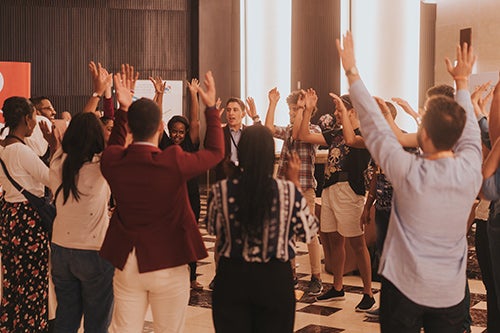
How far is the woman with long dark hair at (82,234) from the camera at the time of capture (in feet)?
12.1

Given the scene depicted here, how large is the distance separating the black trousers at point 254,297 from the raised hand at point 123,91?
Result: 104cm

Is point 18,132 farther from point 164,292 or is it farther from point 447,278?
point 447,278

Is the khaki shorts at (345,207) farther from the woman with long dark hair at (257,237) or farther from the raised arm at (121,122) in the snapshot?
the woman with long dark hair at (257,237)

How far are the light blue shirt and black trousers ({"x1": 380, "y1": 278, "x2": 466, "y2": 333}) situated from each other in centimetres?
3

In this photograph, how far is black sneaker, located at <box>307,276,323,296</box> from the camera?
6.36 meters

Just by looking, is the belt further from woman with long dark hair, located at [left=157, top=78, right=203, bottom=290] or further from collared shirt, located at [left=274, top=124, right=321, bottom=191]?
woman with long dark hair, located at [left=157, top=78, right=203, bottom=290]

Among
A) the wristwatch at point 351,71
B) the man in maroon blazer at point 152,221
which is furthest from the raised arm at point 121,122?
the wristwatch at point 351,71

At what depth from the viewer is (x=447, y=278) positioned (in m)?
2.85

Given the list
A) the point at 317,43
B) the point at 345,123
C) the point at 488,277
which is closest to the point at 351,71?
the point at 345,123

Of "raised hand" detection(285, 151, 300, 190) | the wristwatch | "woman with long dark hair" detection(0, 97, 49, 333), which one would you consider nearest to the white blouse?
"woman with long dark hair" detection(0, 97, 49, 333)

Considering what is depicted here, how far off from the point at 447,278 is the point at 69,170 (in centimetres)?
181

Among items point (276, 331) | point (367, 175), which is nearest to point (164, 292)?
point (276, 331)

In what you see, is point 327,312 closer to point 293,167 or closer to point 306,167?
point 306,167

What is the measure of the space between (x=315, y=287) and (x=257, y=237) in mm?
3519
